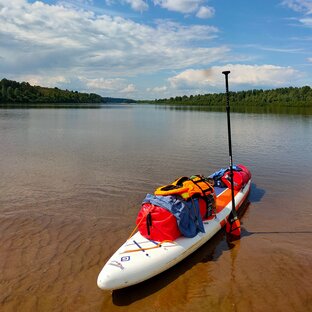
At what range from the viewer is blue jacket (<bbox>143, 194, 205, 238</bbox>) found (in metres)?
7.20

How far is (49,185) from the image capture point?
13.0 metres

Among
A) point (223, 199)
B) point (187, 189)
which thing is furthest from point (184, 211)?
point (223, 199)

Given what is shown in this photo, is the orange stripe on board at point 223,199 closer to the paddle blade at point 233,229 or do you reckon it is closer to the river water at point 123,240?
the paddle blade at point 233,229

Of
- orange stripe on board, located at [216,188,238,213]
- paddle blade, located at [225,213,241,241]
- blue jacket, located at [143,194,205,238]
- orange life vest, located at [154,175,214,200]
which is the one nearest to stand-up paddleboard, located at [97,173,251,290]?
blue jacket, located at [143,194,205,238]

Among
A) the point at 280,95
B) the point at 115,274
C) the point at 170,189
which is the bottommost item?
the point at 115,274

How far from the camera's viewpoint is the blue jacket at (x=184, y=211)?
283 inches

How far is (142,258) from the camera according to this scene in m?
6.45

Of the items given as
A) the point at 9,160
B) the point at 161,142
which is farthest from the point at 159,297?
the point at 161,142

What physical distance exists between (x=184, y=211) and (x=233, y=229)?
2161 millimetres

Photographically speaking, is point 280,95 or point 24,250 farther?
point 280,95

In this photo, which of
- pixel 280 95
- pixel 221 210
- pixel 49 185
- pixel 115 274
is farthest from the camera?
pixel 280 95

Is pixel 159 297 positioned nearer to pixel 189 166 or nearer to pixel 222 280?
pixel 222 280

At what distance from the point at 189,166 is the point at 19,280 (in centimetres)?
1160

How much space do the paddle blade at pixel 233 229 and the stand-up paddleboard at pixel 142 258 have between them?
28.9 inches
